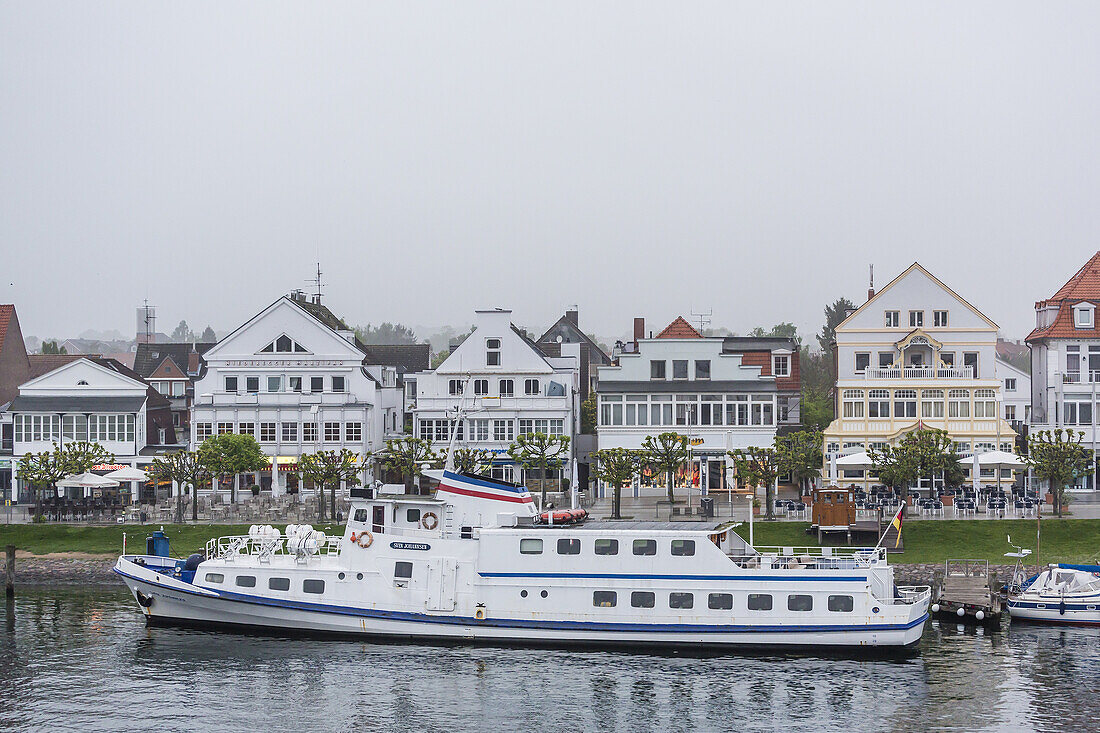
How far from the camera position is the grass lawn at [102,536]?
190ft

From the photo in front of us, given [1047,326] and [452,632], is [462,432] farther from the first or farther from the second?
[1047,326]

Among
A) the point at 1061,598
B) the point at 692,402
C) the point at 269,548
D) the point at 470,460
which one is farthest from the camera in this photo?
the point at 692,402

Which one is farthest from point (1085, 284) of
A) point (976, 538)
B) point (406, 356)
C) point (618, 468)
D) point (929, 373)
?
point (406, 356)

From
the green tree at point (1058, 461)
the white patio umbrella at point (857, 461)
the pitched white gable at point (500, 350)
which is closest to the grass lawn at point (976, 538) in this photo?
the green tree at point (1058, 461)

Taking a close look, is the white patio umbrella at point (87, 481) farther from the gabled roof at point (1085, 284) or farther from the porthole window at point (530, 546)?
the gabled roof at point (1085, 284)

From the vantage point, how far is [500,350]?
76.3 metres

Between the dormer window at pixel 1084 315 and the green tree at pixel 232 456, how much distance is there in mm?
49986

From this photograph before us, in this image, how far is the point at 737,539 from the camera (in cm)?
4547

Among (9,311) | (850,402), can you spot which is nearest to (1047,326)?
(850,402)

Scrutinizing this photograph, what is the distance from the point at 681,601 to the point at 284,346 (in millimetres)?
41060

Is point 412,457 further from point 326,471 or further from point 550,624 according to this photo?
point 550,624

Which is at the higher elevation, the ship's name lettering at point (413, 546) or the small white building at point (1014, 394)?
the small white building at point (1014, 394)

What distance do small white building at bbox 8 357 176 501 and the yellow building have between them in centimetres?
4282

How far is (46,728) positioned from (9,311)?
59.8 meters
